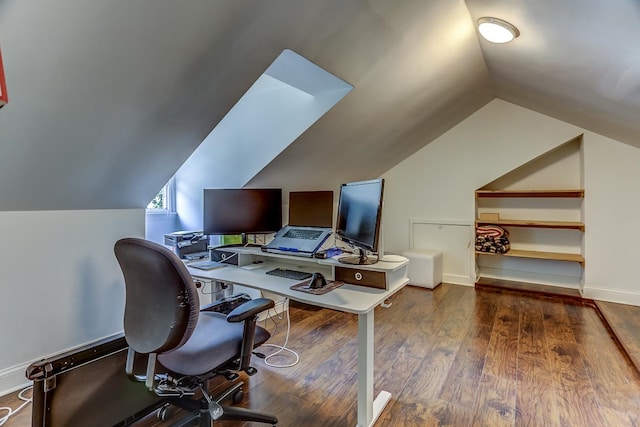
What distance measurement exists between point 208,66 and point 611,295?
4364 mm

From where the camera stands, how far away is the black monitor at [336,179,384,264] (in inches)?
65.9

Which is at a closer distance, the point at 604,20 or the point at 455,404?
the point at 604,20

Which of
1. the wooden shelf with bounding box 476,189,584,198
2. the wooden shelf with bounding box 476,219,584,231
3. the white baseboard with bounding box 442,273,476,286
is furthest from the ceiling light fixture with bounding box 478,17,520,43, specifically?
the white baseboard with bounding box 442,273,476,286

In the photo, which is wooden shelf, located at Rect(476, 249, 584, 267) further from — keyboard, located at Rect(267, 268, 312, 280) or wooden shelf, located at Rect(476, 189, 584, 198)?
keyboard, located at Rect(267, 268, 312, 280)

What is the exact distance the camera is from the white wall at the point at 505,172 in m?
3.44

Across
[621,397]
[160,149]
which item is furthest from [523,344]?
[160,149]

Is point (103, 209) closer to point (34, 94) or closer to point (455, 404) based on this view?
point (34, 94)

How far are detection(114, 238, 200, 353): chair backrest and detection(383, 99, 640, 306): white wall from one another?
3814 millimetres

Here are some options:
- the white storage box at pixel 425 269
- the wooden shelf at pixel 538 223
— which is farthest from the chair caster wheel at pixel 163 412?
the wooden shelf at pixel 538 223

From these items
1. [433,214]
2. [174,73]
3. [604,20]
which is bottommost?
[433,214]

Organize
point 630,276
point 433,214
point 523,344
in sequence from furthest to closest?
point 433,214 → point 630,276 → point 523,344

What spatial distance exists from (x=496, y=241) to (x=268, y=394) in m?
3.24

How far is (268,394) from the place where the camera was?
2.01 m

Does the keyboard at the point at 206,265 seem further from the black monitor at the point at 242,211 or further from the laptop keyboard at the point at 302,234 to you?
the laptop keyboard at the point at 302,234
